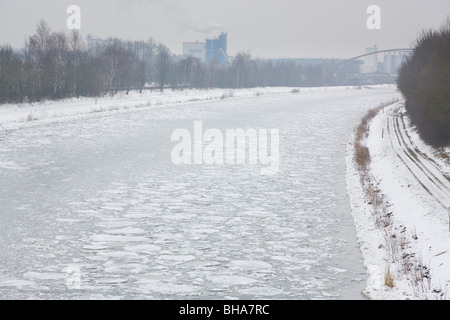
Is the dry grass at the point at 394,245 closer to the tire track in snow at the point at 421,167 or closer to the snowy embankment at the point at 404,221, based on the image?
the snowy embankment at the point at 404,221

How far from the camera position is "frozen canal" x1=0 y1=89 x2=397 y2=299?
305 inches

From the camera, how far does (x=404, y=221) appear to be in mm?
11227

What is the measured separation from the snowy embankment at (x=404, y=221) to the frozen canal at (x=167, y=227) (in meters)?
0.40

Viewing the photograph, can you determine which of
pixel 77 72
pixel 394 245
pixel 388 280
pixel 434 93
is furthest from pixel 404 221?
pixel 77 72

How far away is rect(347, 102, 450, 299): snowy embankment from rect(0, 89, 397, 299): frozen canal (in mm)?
398

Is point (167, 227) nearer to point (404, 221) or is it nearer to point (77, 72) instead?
point (404, 221)

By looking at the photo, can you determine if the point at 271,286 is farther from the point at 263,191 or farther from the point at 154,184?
the point at 154,184

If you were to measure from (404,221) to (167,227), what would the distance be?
5276mm

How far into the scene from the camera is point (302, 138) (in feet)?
86.0

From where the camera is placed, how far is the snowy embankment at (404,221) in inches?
311

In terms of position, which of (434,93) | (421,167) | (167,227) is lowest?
(167,227)

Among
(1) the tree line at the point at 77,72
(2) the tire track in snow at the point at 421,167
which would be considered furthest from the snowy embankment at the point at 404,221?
(1) the tree line at the point at 77,72
